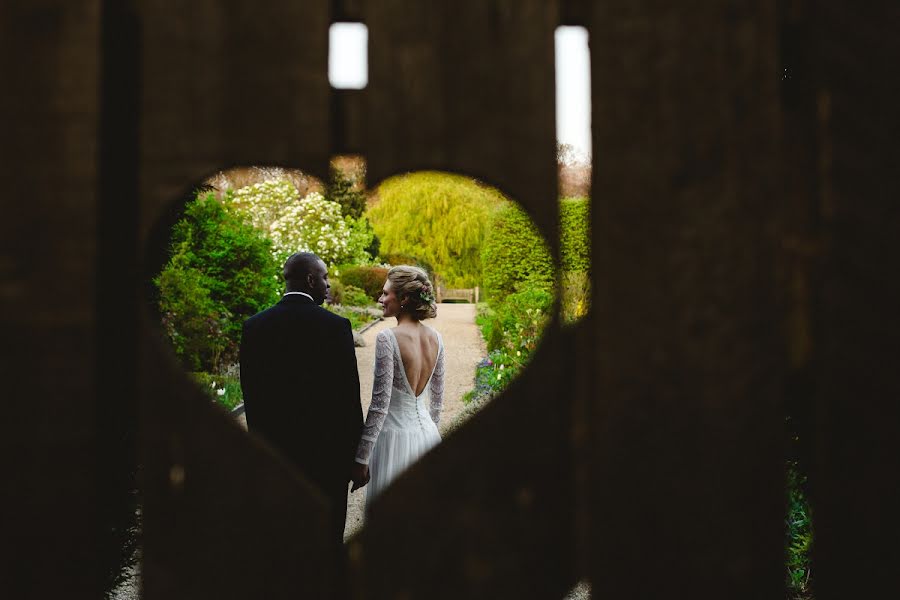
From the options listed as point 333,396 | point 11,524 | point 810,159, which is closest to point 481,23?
Answer: point 810,159

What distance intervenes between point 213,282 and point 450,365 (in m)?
4.69

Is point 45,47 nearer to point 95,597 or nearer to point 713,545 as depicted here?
point 95,597

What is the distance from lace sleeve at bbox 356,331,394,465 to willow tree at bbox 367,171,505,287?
74.3 ft

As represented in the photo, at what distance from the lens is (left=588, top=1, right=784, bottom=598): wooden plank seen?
73 cm

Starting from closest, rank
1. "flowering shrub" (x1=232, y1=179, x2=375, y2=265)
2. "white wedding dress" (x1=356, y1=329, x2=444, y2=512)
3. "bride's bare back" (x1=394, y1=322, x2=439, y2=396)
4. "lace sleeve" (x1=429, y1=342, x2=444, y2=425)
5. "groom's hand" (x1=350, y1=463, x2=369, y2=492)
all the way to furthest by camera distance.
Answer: "groom's hand" (x1=350, y1=463, x2=369, y2=492) → "white wedding dress" (x1=356, y1=329, x2=444, y2=512) → "bride's bare back" (x1=394, y1=322, x2=439, y2=396) → "lace sleeve" (x1=429, y1=342, x2=444, y2=425) → "flowering shrub" (x1=232, y1=179, x2=375, y2=265)

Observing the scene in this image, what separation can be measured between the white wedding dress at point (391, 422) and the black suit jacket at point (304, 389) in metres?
0.23

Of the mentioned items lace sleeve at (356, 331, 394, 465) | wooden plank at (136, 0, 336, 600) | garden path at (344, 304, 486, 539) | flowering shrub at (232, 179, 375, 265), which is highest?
flowering shrub at (232, 179, 375, 265)

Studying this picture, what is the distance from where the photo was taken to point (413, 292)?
3.95 metres

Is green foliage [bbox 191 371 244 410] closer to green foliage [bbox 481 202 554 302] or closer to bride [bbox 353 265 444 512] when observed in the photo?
bride [bbox 353 265 444 512]

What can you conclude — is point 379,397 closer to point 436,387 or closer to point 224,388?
point 436,387

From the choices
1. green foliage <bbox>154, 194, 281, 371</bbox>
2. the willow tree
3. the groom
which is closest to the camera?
the groom

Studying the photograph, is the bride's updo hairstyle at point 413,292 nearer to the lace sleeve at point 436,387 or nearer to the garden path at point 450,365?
the lace sleeve at point 436,387

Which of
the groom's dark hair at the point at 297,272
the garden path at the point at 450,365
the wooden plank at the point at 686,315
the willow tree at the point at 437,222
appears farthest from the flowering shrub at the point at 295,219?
the wooden plank at the point at 686,315

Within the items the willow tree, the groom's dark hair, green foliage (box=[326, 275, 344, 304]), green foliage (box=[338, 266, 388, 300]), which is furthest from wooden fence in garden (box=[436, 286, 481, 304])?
the groom's dark hair
